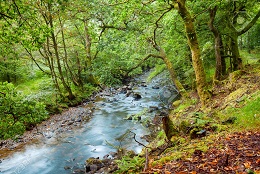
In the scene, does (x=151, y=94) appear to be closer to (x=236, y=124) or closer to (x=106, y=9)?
(x=106, y=9)

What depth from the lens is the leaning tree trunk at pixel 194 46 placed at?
8984 millimetres

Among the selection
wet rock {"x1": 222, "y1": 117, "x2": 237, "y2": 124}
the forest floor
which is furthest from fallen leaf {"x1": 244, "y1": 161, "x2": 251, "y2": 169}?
wet rock {"x1": 222, "y1": 117, "x2": 237, "y2": 124}

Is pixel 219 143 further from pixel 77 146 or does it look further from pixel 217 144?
pixel 77 146

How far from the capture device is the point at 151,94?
72.7 ft

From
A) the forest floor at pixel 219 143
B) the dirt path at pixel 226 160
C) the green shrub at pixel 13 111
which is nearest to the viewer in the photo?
the dirt path at pixel 226 160

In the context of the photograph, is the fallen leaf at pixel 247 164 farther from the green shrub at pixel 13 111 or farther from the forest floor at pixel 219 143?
the green shrub at pixel 13 111

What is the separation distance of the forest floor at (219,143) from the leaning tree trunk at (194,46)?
135 cm

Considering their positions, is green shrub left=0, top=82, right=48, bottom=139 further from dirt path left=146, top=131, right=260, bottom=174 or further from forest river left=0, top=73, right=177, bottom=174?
dirt path left=146, top=131, right=260, bottom=174

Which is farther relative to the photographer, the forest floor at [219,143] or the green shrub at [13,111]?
the green shrub at [13,111]

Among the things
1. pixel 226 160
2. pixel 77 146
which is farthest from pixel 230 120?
pixel 77 146

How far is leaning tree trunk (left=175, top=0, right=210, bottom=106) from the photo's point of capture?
8.98 m

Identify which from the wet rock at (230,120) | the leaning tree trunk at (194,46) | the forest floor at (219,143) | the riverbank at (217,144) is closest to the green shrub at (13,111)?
the riverbank at (217,144)

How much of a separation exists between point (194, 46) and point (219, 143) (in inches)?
207

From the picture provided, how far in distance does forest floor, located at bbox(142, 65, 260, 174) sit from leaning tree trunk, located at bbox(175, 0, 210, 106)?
1.35 meters
